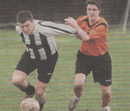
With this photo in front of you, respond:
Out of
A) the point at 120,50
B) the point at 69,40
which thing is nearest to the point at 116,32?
the point at 69,40

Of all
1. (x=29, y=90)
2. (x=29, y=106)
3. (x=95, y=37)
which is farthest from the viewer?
(x=29, y=90)

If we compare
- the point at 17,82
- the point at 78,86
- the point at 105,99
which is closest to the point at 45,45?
the point at 17,82

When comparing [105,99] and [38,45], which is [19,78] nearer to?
[38,45]

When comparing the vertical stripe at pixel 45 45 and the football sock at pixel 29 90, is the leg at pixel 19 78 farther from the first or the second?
the vertical stripe at pixel 45 45

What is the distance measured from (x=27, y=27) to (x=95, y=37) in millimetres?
1146

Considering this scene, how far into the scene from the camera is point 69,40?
1410cm

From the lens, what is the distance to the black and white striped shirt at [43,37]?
5738 mm

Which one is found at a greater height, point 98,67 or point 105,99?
point 98,67

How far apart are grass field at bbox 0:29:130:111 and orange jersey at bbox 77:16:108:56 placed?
122cm

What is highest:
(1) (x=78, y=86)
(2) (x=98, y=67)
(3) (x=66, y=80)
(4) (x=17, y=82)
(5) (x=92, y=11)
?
(5) (x=92, y=11)

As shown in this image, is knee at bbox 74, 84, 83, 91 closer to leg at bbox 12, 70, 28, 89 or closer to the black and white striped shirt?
the black and white striped shirt

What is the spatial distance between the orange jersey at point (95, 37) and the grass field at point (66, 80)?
1222mm

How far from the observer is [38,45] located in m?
5.91

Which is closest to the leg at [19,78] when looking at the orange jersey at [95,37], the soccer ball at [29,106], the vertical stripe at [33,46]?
the vertical stripe at [33,46]
